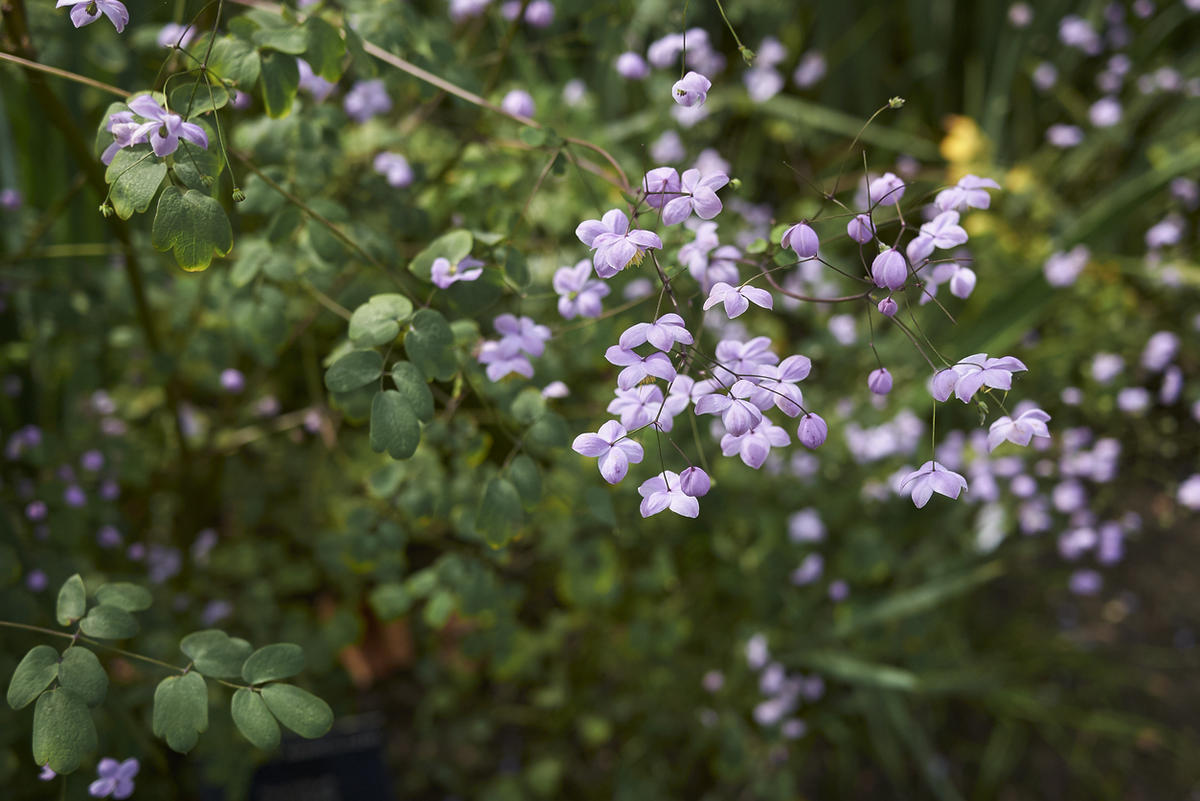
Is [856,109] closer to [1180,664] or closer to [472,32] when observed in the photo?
[472,32]

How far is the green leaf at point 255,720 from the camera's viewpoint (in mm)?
814

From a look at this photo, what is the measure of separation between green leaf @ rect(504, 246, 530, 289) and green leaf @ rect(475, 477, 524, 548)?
0.89ft

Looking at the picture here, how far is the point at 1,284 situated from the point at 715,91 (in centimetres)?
194

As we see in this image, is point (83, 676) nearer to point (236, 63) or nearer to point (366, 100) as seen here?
point (236, 63)

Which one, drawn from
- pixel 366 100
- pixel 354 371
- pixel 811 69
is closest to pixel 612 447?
pixel 354 371

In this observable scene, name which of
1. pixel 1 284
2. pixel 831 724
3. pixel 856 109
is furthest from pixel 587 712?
pixel 856 109

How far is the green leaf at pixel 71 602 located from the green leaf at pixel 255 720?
0.21m

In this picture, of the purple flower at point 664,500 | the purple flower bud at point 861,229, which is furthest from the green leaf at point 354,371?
the purple flower bud at point 861,229

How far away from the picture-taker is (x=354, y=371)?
866 millimetres

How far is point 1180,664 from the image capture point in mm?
2262

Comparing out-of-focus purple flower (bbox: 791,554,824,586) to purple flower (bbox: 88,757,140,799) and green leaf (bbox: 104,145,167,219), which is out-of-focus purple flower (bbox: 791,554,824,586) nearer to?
purple flower (bbox: 88,757,140,799)

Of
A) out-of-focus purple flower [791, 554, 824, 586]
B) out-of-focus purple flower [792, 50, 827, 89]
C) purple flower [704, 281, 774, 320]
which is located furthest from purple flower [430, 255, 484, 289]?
out-of-focus purple flower [792, 50, 827, 89]

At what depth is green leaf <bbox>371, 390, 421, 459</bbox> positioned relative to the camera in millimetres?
807

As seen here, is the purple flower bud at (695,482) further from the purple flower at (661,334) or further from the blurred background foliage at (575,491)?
the blurred background foliage at (575,491)
